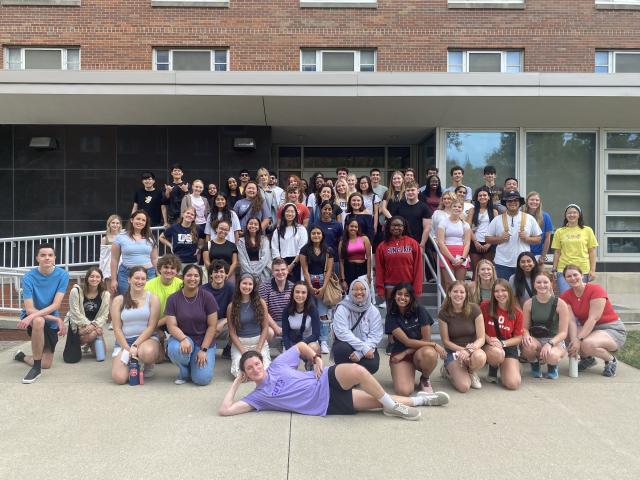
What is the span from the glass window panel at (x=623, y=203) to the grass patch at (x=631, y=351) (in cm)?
529

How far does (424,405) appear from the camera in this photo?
4969 mm

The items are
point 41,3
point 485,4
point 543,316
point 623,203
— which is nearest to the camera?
point 543,316

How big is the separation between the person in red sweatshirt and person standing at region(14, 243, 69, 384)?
376 cm

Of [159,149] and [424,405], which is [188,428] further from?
[159,149]

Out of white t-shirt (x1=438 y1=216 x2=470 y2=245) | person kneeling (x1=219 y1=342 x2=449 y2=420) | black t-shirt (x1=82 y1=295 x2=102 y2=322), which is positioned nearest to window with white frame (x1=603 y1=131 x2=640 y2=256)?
white t-shirt (x1=438 y1=216 x2=470 y2=245)

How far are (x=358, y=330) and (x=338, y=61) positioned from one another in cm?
985

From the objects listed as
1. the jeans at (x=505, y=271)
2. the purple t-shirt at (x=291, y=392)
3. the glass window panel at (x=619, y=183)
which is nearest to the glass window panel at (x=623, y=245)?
the glass window panel at (x=619, y=183)

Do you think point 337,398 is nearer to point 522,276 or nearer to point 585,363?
point 522,276

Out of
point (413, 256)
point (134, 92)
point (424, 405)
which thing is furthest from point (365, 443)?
point (134, 92)

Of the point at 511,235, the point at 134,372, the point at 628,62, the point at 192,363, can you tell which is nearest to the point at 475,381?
the point at 511,235

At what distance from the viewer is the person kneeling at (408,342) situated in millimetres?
5293

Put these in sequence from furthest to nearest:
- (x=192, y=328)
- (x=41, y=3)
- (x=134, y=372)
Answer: (x=41, y=3)
(x=192, y=328)
(x=134, y=372)

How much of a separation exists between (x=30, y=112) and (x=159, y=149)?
2.69 metres

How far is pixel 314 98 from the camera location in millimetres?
11117
